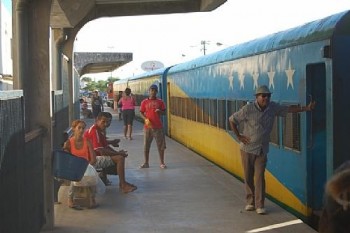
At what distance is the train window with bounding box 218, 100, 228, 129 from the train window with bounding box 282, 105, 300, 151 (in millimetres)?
3583

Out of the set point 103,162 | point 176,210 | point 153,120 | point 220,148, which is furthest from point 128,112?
point 176,210

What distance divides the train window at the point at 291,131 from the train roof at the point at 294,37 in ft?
2.93

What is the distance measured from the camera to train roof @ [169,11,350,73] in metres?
6.34

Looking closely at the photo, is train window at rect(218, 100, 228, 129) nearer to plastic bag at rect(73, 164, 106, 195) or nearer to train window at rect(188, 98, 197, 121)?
train window at rect(188, 98, 197, 121)

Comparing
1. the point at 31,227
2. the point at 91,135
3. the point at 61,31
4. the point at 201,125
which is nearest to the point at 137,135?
the point at 201,125

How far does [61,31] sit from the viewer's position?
11.5 m

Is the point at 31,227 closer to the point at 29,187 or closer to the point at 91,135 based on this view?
the point at 29,187

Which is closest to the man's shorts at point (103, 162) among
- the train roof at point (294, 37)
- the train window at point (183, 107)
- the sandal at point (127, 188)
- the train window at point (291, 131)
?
the sandal at point (127, 188)

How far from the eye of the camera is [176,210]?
8.07 metres

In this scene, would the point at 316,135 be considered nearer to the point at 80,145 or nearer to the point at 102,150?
the point at 80,145

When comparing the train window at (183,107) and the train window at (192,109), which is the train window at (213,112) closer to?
the train window at (192,109)

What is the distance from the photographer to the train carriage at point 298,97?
629 centimetres

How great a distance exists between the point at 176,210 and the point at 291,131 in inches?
71.0

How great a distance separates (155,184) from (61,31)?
3.45 meters
